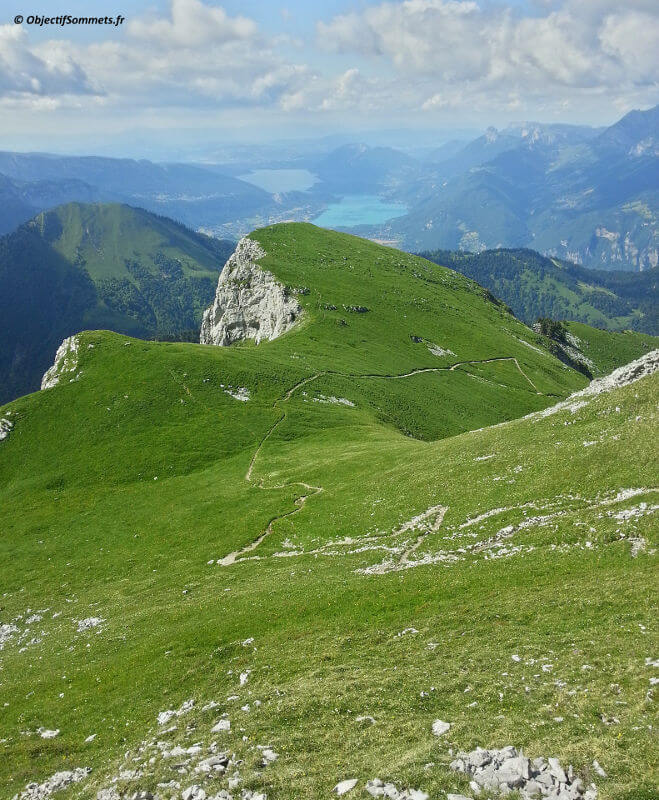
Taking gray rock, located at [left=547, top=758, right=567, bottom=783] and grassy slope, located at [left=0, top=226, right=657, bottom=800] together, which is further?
grassy slope, located at [left=0, top=226, right=657, bottom=800]

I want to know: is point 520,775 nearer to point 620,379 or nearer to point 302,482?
point 620,379

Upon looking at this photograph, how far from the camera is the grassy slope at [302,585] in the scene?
61.1ft

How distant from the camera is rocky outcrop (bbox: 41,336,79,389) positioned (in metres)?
90.6

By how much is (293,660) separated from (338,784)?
36.8ft

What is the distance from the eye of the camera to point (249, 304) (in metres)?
152

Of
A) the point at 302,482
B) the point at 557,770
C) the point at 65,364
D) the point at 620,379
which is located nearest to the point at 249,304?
the point at 65,364

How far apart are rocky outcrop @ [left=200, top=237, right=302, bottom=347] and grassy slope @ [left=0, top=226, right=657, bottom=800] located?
50.4 meters

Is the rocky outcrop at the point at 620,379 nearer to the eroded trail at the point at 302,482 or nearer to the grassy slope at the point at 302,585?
the grassy slope at the point at 302,585

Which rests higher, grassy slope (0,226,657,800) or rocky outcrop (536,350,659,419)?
rocky outcrop (536,350,659,419)

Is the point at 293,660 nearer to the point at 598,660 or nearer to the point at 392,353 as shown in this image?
the point at 598,660

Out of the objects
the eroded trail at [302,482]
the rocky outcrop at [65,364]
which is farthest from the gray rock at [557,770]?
the rocky outcrop at [65,364]

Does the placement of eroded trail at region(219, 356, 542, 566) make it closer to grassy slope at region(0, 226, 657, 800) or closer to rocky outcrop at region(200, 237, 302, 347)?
grassy slope at region(0, 226, 657, 800)

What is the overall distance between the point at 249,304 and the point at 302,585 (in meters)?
125

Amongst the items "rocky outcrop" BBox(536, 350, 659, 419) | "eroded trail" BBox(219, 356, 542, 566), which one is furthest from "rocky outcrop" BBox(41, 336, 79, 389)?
"rocky outcrop" BBox(536, 350, 659, 419)
